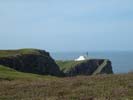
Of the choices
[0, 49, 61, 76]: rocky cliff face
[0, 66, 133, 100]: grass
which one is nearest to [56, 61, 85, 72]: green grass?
[0, 49, 61, 76]: rocky cliff face

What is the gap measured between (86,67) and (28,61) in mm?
45876

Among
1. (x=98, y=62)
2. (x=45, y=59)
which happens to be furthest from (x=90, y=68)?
(x=45, y=59)

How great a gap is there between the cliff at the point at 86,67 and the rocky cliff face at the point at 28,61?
1006 inches

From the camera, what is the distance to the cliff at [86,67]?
5714 inches

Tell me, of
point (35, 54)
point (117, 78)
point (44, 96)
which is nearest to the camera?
point (44, 96)

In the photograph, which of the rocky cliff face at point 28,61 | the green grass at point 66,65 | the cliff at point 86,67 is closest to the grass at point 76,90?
the rocky cliff face at point 28,61

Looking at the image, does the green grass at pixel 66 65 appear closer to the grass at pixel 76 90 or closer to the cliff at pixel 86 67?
the cliff at pixel 86 67

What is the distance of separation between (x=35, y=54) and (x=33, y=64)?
2588mm

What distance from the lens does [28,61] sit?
107 metres

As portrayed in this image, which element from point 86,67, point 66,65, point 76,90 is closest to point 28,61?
point 86,67

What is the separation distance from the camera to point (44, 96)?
3122 centimetres

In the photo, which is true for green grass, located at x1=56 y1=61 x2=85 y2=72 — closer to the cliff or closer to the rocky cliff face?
the cliff

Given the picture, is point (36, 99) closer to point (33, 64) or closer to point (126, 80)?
point (126, 80)

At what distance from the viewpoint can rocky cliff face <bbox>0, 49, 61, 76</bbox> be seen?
96.6 m
